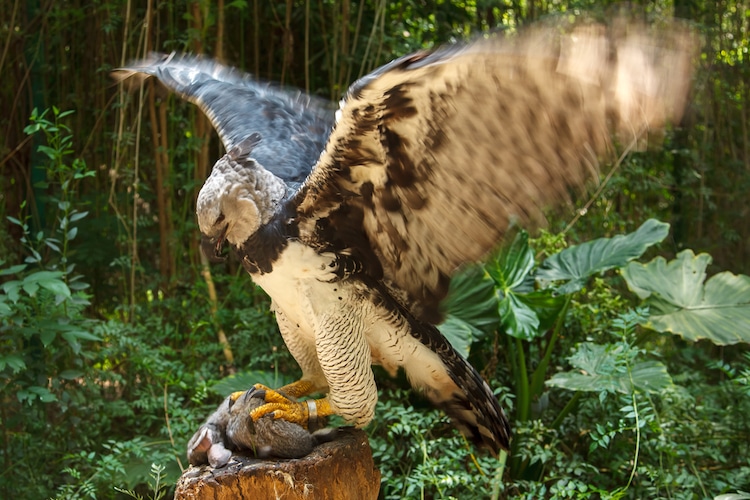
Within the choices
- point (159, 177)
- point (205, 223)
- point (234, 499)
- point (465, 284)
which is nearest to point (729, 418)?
point (465, 284)

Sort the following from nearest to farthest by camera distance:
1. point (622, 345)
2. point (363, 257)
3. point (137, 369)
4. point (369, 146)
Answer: point (369, 146)
point (363, 257)
point (622, 345)
point (137, 369)

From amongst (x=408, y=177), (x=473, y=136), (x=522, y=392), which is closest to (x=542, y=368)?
(x=522, y=392)

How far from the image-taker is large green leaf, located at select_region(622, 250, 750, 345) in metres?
3.26

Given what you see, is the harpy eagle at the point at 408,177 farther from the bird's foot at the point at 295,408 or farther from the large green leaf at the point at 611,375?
the large green leaf at the point at 611,375

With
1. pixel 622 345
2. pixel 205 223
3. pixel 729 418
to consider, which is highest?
pixel 205 223

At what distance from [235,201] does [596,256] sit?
2.18 metres

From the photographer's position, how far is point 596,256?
11.9ft

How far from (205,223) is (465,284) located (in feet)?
5.37

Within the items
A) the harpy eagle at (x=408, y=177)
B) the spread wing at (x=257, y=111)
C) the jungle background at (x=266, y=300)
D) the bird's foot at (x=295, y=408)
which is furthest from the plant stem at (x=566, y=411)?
the spread wing at (x=257, y=111)

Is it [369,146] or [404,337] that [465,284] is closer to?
[404,337]

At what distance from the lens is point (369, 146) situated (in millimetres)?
1790

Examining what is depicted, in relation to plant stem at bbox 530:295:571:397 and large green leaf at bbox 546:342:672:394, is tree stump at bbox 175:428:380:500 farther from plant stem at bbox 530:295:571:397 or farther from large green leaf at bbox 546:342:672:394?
plant stem at bbox 530:295:571:397

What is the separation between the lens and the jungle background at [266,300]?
3086 mm

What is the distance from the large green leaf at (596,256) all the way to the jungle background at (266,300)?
0.6 inches
